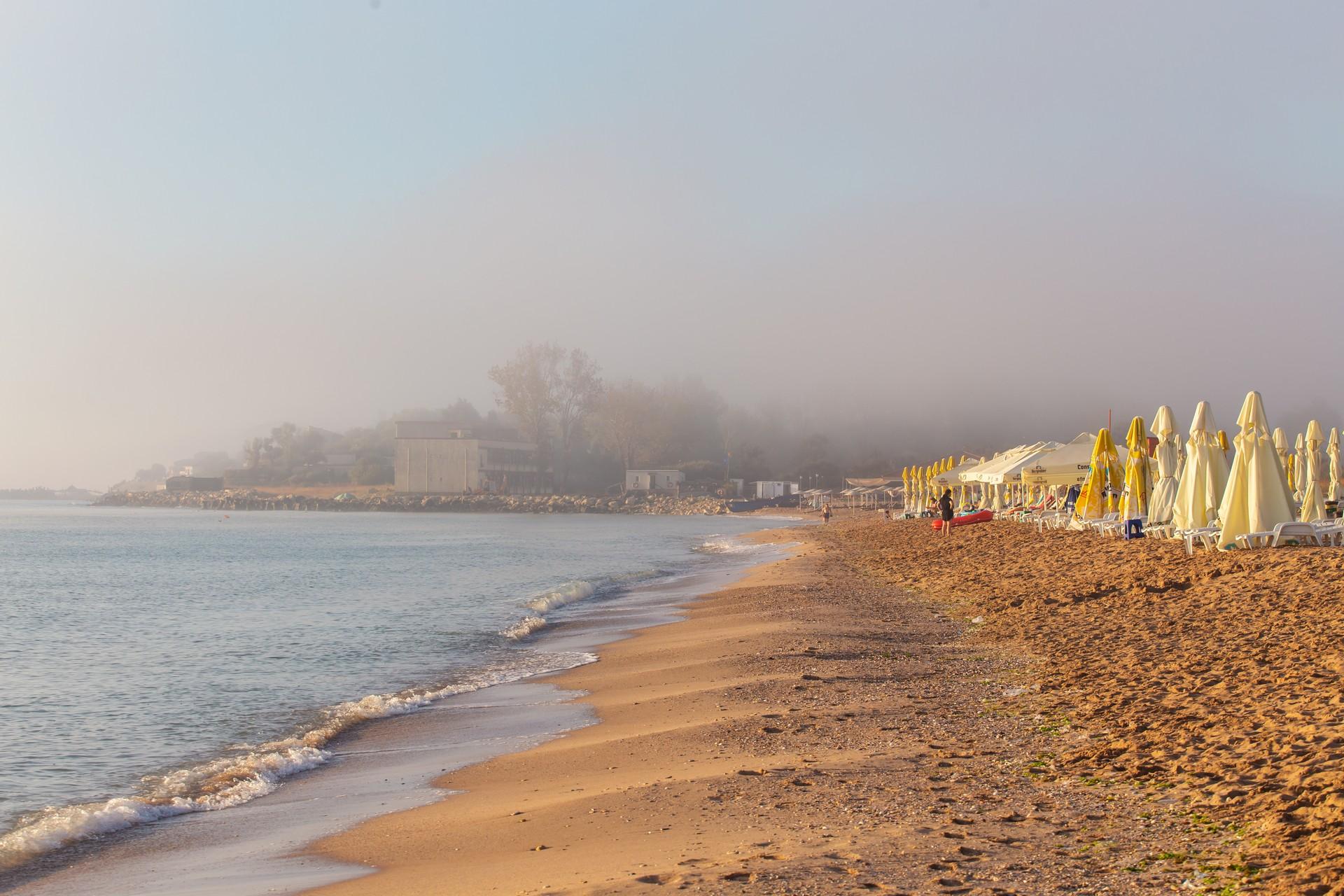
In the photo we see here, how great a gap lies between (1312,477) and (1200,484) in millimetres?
6746

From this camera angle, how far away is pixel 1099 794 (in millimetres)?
5156

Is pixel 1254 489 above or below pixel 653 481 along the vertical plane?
above

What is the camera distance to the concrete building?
132m

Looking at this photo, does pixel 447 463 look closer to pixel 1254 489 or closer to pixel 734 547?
pixel 734 547

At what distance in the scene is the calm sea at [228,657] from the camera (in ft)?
26.2

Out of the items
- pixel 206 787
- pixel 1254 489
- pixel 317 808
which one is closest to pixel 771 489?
pixel 1254 489

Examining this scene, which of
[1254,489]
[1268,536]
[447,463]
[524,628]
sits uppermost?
[447,463]

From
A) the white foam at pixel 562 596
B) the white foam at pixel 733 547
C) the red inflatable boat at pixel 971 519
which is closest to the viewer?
the white foam at pixel 562 596

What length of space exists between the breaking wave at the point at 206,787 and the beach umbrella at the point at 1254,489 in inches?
457

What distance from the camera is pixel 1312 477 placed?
20656 mm

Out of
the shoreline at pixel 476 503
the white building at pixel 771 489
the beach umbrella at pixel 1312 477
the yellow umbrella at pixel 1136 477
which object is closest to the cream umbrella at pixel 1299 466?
the beach umbrella at pixel 1312 477

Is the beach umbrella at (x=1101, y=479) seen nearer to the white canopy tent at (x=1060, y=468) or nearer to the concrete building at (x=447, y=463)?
the white canopy tent at (x=1060, y=468)

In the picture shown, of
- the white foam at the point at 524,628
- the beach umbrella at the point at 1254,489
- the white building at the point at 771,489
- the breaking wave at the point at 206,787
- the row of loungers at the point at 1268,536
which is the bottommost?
the white foam at the point at 524,628

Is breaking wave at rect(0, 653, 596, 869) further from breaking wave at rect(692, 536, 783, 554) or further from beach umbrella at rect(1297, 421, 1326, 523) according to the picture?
breaking wave at rect(692, 536, 783, 554)
